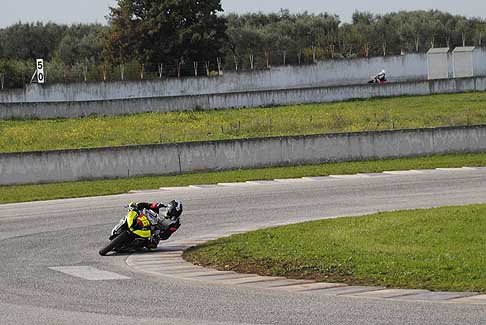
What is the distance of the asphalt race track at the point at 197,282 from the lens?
11531mm

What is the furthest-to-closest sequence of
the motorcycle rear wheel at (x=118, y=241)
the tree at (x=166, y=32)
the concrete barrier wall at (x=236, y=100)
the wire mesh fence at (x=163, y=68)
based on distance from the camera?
the tree at (x=166, y=32) < the wire mesh fence at (x=163, y=68) < the concrete barrier wall at (x=236, y=100) < the motorcycle rear wheel at (x=118, y=241)

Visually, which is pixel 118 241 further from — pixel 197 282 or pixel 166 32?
pixel 166 32

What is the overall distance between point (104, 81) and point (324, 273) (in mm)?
48255

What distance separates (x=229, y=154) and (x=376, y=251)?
70.1 feet

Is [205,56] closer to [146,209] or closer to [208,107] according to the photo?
[208,107]

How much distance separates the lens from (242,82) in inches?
2525

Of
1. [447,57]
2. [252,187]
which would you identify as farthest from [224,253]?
[447,57]

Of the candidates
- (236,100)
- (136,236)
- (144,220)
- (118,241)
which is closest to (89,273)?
(118,241)

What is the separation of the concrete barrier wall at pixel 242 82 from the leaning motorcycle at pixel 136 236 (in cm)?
4117

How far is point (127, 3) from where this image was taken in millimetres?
78250

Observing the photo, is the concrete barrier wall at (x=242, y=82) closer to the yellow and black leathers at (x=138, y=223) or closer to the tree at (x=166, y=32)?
the tree at (x=166, y=32)

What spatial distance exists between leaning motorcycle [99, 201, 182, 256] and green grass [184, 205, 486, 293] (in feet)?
2.48

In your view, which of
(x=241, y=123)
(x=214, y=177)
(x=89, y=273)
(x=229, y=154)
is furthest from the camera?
(x=241, y=123)

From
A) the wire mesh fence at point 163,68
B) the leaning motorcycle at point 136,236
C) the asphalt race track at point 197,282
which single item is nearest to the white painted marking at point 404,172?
the asphalt race track at point 197,282
